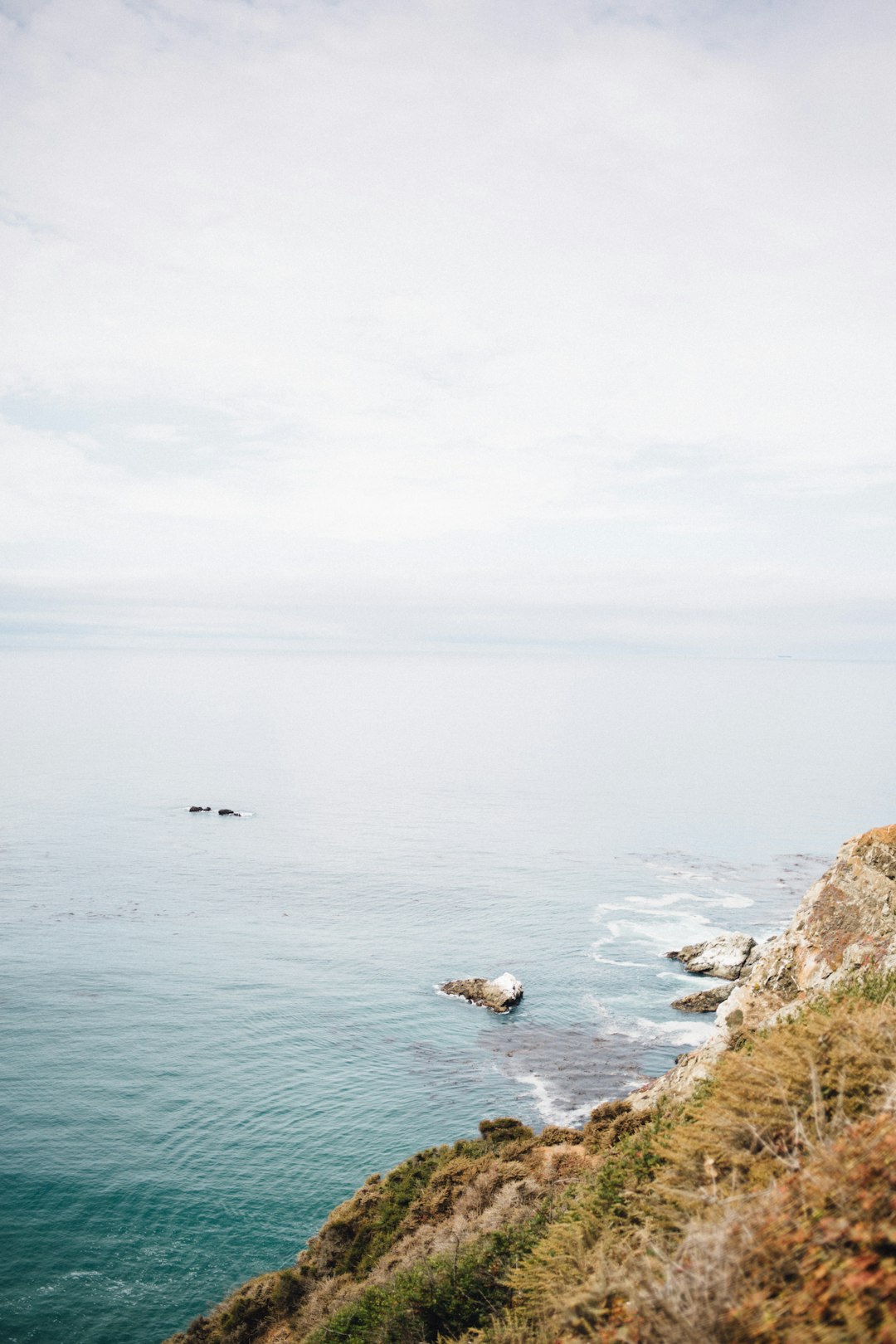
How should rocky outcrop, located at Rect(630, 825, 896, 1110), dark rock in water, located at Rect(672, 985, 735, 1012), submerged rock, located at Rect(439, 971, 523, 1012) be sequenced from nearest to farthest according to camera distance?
rocky outcrop, located at Rect(630, 825, 896, 1110)
dark rock in water, located at Rect(672, 985, 735, 1012)
submerged rock, located at Rect(439, 971, 523, 1012)

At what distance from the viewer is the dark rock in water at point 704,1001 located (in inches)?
1898

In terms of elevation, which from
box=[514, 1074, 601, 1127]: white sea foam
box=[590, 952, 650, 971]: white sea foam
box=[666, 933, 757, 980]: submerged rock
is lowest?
box=[514, 1074, 601, 1127]: white sea foam

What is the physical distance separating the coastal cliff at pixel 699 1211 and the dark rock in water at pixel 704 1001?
2729 cm

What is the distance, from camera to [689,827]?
94.8 metres

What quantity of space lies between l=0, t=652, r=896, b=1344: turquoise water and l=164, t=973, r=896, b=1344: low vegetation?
38.5 feet

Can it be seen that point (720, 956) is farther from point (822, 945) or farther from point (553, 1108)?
point (822, 945)

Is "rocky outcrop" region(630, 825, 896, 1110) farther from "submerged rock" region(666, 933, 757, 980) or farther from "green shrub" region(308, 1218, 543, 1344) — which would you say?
"submerged rock" region(666, 933, 757, 980)

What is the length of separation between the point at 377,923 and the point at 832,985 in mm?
51022

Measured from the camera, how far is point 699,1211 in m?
8.94

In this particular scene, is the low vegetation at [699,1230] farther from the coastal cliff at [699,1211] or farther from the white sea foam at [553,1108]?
the white sea foam at [553,1108]

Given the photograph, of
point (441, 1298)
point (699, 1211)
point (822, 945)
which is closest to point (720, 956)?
point (822, 945)

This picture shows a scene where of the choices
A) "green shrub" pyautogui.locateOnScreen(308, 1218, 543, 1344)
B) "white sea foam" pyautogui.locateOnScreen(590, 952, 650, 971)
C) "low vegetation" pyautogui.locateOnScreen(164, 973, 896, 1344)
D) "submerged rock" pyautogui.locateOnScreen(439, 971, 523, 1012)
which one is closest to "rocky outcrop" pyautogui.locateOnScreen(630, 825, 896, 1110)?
"low vegetation" pyautogui.locateOnScreen(164, 973, 896, 1344)

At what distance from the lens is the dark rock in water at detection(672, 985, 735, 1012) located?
48219 mm

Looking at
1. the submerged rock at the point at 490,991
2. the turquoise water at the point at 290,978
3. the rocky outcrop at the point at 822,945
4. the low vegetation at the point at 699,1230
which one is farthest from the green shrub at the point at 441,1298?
the submerged rock at the point at 490,991
